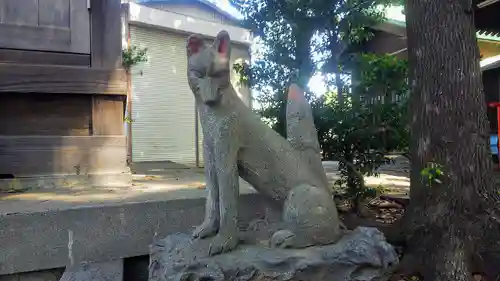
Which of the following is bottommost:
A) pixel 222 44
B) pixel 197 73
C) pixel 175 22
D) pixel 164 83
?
pixel 197 73

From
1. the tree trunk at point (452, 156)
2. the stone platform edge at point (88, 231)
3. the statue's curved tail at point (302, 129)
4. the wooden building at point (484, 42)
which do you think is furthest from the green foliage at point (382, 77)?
the wooden building at point (484, 42)

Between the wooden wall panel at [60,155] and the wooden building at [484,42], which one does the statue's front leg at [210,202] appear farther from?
the wooden building at [484,42]

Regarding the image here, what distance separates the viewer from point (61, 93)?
350 cm

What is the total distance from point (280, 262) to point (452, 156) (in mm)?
1679

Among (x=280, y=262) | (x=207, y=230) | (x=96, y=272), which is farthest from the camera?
(x=96, y=272)

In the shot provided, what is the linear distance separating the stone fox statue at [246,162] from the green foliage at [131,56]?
643 cm

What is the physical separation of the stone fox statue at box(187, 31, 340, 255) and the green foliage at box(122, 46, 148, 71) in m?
6.43

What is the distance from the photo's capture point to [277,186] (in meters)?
2.05

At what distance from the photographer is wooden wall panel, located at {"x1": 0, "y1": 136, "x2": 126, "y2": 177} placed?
3391 mm

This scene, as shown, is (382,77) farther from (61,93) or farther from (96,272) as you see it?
(61,93)

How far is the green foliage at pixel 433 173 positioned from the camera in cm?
274

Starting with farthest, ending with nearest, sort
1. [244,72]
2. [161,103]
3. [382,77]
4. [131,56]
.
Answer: [161,103] → [131,56] → [244,72] → [382,77]

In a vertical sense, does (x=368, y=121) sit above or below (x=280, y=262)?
above

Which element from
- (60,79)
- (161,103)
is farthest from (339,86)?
(161,103)
